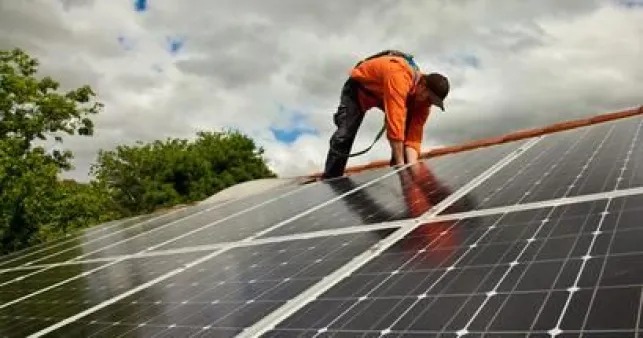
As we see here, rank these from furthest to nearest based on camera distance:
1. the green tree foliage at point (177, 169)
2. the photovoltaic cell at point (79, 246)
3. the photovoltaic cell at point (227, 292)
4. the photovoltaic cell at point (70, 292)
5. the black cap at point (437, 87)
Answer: the green tree foliage at point (177, 169), the black cap at point (437, 87), the photovoltaic cell at point (79, 246), the photovoltaic cell at point (70, 292), the photovoltaic cell at point (227, 292)

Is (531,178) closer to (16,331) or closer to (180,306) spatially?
(180,306)

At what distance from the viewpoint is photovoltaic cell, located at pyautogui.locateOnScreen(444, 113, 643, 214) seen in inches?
157

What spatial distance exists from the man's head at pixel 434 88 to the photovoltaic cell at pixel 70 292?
438 cm

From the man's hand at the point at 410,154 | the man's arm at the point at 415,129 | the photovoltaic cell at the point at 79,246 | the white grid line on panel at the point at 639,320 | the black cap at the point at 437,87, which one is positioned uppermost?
Result: the black cap at the point at 437,87

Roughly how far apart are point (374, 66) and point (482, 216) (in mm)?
5023

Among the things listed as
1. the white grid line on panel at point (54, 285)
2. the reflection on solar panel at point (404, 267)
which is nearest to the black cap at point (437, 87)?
the reflection on solar panel at point (404, 267)

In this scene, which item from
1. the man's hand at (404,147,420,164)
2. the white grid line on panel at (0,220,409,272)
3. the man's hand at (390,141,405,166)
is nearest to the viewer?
the white grid line on panel at (0,220,409,272)

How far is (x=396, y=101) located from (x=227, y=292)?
186 inches

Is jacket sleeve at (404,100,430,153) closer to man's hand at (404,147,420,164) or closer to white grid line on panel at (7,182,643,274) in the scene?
man's hand at (404,147,420,164)

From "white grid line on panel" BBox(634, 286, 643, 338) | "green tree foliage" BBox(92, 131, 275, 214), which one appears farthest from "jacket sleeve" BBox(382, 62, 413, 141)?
"green tree foliage" BBox(92, 131, 275, 214)

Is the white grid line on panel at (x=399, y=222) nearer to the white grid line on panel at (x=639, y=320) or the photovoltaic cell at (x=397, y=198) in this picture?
the photovoltaic cell at (x=397, y=198)

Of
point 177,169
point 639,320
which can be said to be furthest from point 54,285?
point 177,169

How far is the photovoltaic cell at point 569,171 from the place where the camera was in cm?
399

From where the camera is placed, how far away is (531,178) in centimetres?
480
